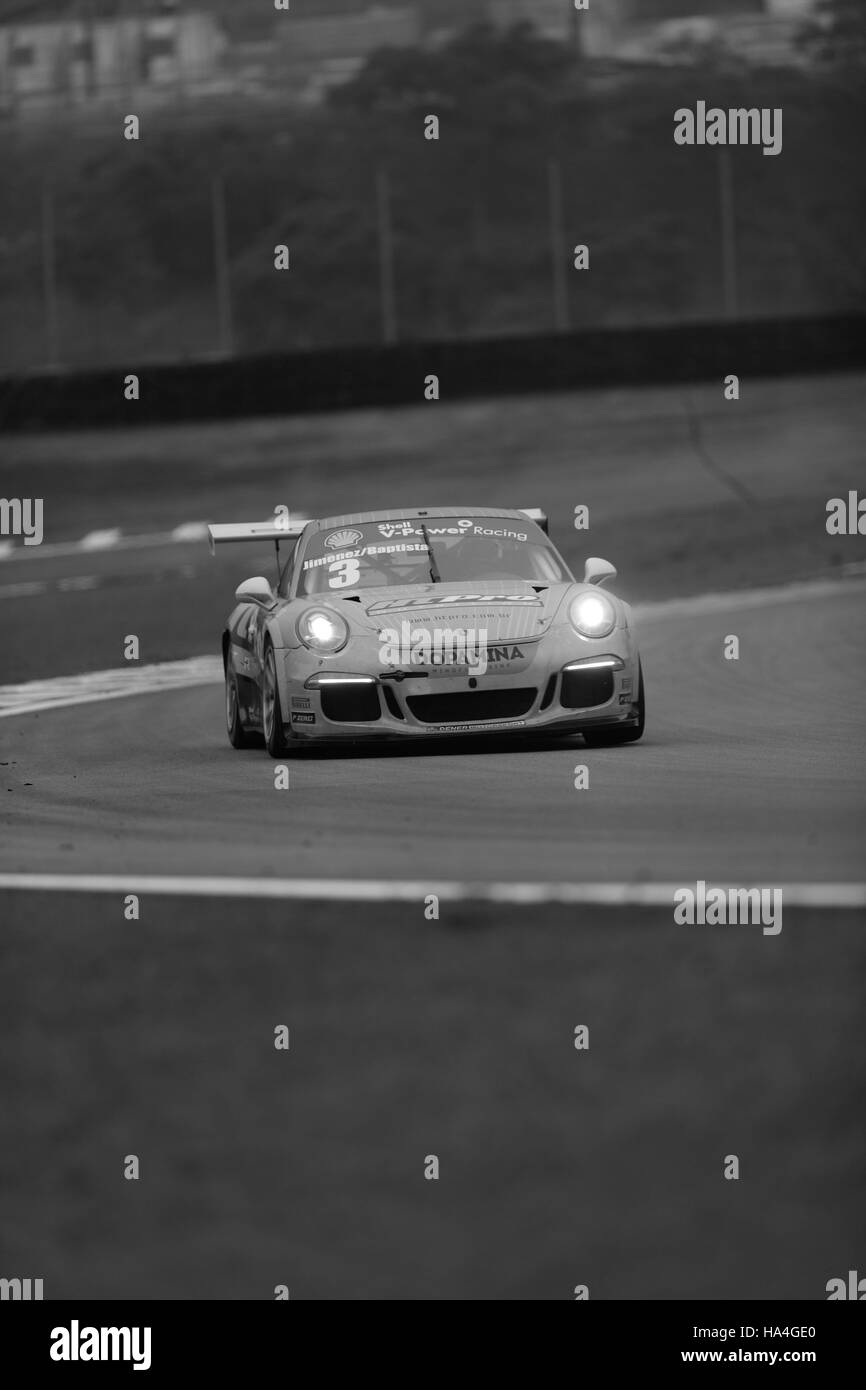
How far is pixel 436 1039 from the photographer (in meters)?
4.20

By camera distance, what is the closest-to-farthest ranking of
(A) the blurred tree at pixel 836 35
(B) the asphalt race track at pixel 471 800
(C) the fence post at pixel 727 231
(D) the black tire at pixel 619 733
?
(B) the asphalt race track at pixel 471 800, (D) the black tire at pixel 619 733, (C) the fence post at pixel 727 231, (A) the blurred tree at pixel 836 35

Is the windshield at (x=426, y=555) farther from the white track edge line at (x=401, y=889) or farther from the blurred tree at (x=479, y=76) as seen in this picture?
the blurred tree at (x=479, y=76)

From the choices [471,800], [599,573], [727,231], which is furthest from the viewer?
[727,231]

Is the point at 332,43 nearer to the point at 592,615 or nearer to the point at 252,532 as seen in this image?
the point at 252,532

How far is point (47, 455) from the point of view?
3969 cm

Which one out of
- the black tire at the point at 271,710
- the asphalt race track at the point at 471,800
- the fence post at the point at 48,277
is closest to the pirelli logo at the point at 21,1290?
the asphalt race track at the point at 471,800

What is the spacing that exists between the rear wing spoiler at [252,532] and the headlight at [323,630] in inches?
34.2

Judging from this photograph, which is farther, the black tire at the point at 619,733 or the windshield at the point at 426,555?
the windshield at the point at 426,555

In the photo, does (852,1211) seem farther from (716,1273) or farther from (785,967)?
(785,967)

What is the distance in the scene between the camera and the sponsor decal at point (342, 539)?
37.5 ft

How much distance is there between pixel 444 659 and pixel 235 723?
1961 millimetres

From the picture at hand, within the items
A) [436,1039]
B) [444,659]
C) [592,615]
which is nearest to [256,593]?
[444,659]

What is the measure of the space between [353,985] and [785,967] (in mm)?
867

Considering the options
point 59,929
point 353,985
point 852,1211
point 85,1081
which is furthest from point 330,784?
point 852,1211
